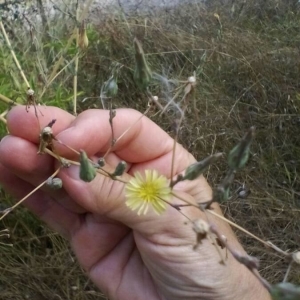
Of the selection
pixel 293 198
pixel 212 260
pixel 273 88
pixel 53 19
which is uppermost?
pixel 212 260

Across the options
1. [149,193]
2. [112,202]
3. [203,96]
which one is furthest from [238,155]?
[203,96]

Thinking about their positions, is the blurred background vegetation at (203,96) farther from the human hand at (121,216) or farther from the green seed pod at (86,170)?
the green seed pod at (86,170)

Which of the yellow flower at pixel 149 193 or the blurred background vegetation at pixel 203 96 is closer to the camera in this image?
the yellow flower at pixel 149 193

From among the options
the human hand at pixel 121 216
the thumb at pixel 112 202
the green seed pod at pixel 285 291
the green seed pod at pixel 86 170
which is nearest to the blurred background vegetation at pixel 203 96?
the human hand at pixel 121 216

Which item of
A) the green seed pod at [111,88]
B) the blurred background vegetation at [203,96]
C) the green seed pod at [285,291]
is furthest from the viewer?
the blurred background vegetation at [203,96]

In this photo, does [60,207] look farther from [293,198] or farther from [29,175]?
[293,198]

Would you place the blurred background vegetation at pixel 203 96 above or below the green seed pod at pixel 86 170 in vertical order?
below

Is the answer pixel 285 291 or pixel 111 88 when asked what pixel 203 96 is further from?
pixel 285 291

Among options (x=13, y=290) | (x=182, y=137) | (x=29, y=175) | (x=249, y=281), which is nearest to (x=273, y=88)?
(x=182, y=137)
